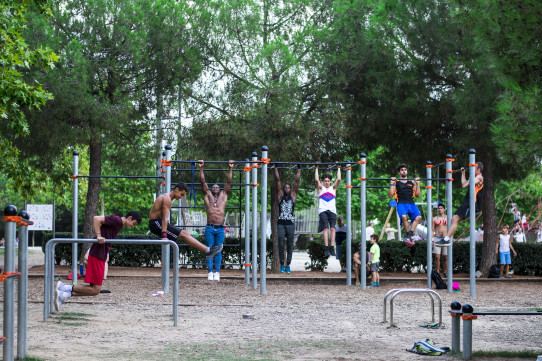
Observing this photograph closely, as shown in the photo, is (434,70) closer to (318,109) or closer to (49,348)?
(318,109)

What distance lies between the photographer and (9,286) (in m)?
5.75

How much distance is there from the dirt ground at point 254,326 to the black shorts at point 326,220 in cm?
169

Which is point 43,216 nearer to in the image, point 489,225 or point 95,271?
point 489,225

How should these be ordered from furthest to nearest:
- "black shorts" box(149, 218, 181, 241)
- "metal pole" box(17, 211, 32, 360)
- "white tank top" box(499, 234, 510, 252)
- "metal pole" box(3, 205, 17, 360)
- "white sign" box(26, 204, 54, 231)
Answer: "white sign" box(26, 204, 54, 231), "white tank top" box(499, 234, 510, 252), "black shorts" box(149, 218, 181, 241), "metal pole" box(17, 211, 32, 360), "metal pole" box(3, 205, 17, 360)

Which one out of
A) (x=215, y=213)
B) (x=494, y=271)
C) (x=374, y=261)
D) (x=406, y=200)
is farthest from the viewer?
(x=494, y=271)

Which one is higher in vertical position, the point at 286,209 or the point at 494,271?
the point at 286,209

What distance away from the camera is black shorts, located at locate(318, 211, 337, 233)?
15.4 m

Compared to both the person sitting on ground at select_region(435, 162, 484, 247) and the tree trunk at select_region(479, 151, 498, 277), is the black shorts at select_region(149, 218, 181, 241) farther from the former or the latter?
the tree trunk at select_region(479, 151, 498, 277)

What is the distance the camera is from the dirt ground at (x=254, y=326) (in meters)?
7.00

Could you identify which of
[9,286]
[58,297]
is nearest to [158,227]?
[58,297]

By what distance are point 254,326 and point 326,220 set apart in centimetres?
659

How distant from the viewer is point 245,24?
62.6 ft

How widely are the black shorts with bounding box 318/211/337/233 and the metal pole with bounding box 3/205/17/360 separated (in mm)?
9947

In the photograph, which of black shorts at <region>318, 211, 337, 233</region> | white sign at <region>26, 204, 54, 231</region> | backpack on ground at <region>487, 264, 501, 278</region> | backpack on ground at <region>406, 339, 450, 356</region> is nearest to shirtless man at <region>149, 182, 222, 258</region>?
black shorts at <region>318, 211, 337, 233</region>
